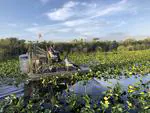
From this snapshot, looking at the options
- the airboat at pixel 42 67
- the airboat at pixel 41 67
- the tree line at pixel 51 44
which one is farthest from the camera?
the tree line at pixel 51 44

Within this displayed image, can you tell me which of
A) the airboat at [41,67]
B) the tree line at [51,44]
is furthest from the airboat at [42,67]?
the tree line at [51,44]

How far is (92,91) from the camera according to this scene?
8.68 m

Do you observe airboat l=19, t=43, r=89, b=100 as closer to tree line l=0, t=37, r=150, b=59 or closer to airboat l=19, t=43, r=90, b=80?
airboat l=19, t=43, r=90, b=80

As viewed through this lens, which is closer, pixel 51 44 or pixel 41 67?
pixel 41 67

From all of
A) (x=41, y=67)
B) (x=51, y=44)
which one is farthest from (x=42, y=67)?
(x=51, y=44)

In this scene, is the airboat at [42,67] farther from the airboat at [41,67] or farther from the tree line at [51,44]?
the tree line at [51,44]

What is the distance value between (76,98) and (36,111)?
147 centimetres

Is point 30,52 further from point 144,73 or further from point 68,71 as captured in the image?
point 144,73

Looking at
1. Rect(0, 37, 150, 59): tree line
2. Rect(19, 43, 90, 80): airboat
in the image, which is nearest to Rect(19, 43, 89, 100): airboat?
Rect(19, 43, 90, 80): airboat

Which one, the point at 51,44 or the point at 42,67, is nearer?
the point at 42,67

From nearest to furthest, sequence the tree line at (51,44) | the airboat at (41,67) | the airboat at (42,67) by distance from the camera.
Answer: the airboat at (41,67) → the airboat at (42,67) → the tree line at (51,44)

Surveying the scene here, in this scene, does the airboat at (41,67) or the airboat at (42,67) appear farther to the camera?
the airboat at (42,67)

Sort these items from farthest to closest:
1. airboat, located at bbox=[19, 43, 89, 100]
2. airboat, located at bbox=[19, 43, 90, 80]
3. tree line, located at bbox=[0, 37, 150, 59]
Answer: tree line, located at bbox=[0, 37, 150, 59]
airboat, located at bbox=[19, 43, 90, 80]
airboat, located at bbox=[19, 43, 89, 100]

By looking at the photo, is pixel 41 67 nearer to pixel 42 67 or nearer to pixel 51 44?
pixel 42 67
